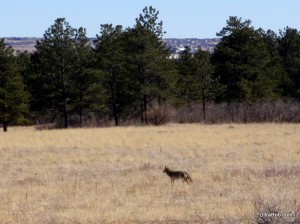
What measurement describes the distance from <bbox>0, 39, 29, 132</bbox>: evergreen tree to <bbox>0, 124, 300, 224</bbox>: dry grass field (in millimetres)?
21543

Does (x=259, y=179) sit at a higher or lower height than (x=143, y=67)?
lower

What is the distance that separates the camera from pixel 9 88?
4953cm

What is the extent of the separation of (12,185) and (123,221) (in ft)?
20.6

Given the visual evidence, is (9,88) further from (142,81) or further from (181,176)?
(181,176)

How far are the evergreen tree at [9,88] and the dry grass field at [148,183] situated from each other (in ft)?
70.7

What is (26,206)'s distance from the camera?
495 inches

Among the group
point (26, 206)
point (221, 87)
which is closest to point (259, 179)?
point (26, 206)

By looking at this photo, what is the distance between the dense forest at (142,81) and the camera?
50.5 m

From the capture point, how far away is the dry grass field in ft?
36.0

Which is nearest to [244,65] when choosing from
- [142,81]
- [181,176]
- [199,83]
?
[199,83]

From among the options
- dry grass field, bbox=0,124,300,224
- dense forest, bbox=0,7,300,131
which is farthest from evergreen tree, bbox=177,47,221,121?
dry grass field, bbox=0,124,300,224

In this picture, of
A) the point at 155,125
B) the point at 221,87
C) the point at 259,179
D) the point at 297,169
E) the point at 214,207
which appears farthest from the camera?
the point at 221,87

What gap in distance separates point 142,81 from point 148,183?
36138 mm

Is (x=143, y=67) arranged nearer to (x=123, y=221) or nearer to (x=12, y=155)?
(x=12, y=155)
